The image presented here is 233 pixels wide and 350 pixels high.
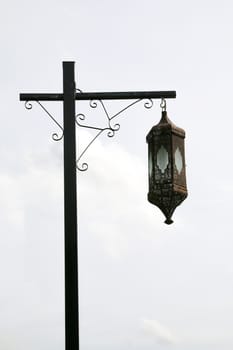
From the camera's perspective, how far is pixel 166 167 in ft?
20.5

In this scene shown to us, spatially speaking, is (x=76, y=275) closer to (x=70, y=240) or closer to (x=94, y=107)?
(x=70, y=240)

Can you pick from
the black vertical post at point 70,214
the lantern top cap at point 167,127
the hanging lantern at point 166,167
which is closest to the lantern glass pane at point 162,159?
the hanging lantern at point 166,167

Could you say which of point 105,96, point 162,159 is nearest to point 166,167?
point 162,159

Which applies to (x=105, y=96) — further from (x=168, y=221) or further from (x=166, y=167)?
(x=168, y=221)

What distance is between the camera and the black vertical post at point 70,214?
232 inches

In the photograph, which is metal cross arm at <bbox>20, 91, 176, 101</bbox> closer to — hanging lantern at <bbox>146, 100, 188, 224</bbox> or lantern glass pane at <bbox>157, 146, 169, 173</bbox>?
hanging lantern at <bbox>146, 100, 188, 224</bbox>

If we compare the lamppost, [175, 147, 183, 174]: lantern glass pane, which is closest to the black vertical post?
the lamppost

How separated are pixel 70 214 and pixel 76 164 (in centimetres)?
44

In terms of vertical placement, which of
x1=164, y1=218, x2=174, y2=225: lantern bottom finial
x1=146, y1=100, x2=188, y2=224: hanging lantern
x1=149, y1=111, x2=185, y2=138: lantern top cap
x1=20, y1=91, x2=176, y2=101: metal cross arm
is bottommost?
x1=164, y1=218, x2=174, y2=225: lantern bottom finial

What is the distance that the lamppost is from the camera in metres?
5.93

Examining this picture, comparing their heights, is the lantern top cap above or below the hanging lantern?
above

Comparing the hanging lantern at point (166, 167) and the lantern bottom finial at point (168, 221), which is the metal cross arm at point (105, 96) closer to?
the hanging lantern at point (166, 167)

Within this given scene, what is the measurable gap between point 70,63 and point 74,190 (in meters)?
1.15

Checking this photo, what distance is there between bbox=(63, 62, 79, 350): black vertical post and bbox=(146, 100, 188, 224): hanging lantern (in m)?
0.69
